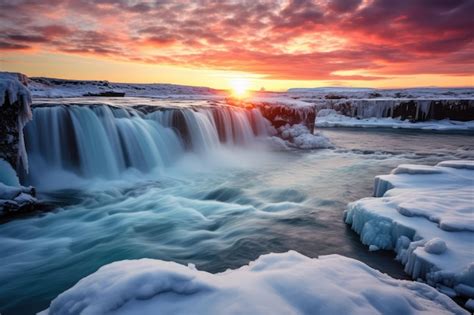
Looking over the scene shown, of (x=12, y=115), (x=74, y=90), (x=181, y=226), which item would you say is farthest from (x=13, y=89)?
(x=74, y=90)

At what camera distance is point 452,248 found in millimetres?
3578

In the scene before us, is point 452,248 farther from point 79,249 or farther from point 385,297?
point 79,249

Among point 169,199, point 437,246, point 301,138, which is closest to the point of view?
point 437,246

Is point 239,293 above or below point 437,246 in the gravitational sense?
above

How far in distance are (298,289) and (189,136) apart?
10465 millimetres

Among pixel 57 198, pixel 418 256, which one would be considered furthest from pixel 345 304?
pixel 57 198

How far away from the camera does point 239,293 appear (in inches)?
92.0

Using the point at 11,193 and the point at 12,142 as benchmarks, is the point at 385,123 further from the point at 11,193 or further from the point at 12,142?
the point at 11,193

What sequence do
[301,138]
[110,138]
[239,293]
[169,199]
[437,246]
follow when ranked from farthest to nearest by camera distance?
1. [301,138]
2. [110,138]
3. [169,199]
4. [437,246]
5. [239,293]

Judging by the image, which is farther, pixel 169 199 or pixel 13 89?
pixel 169 199

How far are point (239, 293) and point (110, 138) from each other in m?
8.61

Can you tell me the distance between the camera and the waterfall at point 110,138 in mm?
8766

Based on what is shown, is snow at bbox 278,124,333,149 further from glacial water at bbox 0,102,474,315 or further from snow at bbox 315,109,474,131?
snow at bbox 315,109,474,131

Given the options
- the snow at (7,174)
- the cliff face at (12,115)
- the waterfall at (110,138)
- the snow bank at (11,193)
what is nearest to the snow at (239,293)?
the snow bank at (11,193)
